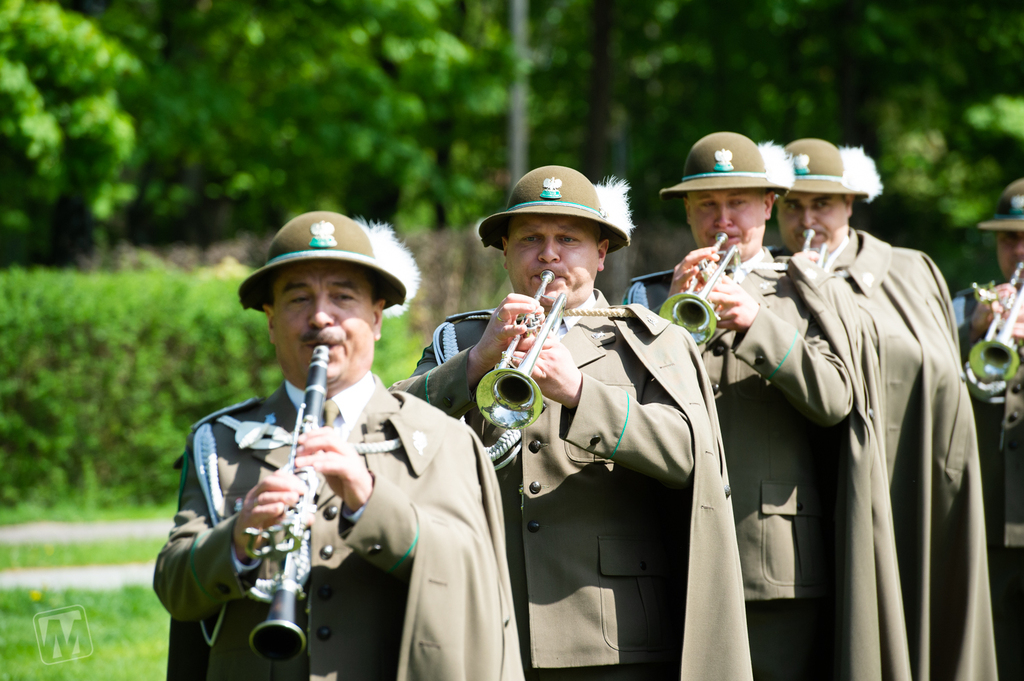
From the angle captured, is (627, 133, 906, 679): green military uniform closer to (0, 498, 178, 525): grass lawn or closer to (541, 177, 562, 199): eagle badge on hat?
(541, 177, 562, 199): eagle badge on hat

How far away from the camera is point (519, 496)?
371 cm

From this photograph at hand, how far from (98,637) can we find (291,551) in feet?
16.0

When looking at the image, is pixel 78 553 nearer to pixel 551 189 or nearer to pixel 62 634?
pixel 62 634

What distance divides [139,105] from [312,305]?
12.7 meters

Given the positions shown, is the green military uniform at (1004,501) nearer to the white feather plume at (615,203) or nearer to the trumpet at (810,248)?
the trumpet at (810,248)

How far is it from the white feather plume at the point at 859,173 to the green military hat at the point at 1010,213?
77 centimetres

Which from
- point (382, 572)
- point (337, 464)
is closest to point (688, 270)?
point (382, 572)

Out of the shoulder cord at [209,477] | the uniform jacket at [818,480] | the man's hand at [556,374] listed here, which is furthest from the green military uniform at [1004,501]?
the shoulder cord at [209,477]

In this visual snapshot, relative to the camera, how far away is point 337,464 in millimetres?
2627

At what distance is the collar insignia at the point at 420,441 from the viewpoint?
295cm

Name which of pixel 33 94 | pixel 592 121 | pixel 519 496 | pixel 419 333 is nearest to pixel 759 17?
pixel 592 121

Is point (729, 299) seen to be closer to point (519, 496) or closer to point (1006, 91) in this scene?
point (519, 496)

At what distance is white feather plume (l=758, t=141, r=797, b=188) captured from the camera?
4.95 metres

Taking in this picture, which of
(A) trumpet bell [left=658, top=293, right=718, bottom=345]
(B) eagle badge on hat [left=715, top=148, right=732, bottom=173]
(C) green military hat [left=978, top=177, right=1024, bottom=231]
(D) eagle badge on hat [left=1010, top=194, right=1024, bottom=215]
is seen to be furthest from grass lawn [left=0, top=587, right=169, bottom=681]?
(D) eagle badge on hat [left=1010, top=194, right=1024, bottom=215]
